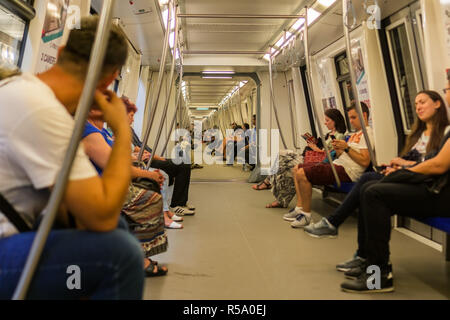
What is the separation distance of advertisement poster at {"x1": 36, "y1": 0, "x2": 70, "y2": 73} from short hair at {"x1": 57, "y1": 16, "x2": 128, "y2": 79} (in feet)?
5.58

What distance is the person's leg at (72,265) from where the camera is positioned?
2.85ft

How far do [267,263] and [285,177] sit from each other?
7.34 feet

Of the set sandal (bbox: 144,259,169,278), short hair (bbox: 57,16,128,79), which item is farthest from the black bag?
short hair (bbox: 57,16,128,79)

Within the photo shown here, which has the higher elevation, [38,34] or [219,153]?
[219,153]

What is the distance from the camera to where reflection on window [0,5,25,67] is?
7.74 ft

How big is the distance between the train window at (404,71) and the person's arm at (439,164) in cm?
227

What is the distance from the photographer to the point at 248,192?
6.28 meters

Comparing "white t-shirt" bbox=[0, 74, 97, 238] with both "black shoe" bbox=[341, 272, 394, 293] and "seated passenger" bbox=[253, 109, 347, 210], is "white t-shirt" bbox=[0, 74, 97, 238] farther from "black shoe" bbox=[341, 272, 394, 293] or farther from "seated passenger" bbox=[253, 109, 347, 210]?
"seated passenger" bbox=[253, 109, 347, 210]

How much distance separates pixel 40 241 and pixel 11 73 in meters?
0.67

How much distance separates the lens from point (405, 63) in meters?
4.12

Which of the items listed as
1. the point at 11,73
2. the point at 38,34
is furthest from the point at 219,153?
the point at 11,73

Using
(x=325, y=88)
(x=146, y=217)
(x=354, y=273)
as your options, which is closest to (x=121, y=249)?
(x=146, y=217)

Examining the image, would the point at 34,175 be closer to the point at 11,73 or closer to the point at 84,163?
the point at 84,163
